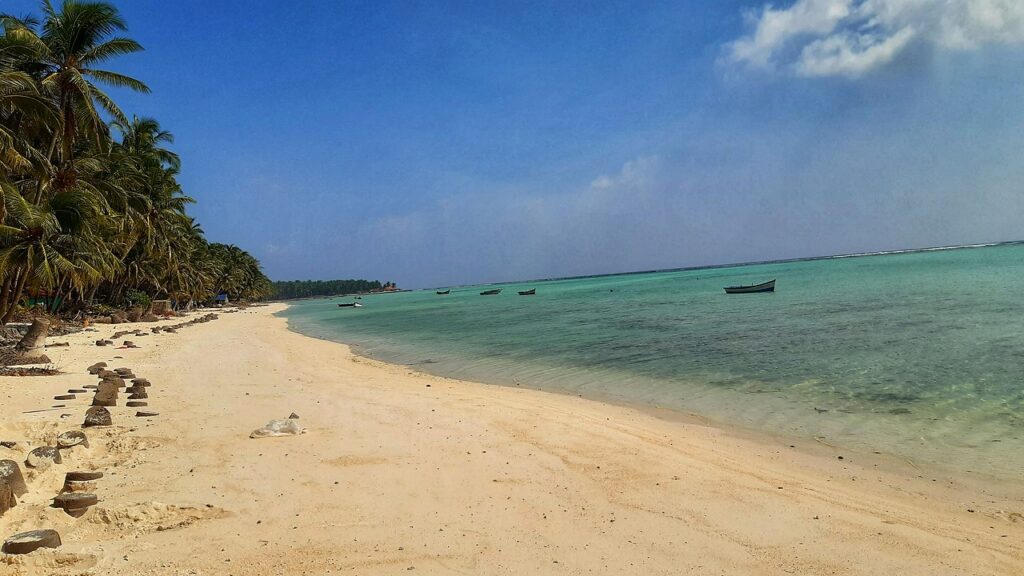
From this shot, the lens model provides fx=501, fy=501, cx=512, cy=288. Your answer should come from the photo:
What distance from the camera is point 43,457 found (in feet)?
17.0

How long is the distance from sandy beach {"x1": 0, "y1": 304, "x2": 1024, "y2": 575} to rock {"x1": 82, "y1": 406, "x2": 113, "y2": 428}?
17cm

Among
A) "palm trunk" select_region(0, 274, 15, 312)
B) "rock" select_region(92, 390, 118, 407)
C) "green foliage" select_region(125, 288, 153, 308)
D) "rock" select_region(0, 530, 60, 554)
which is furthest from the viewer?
"green foliage" select_region(125, 288, 153, 308)

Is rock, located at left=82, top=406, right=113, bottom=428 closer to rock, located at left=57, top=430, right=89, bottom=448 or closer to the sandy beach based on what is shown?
the sandy beach

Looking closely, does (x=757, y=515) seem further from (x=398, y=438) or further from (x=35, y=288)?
(x=35, y=288)

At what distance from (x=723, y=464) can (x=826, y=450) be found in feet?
6.37

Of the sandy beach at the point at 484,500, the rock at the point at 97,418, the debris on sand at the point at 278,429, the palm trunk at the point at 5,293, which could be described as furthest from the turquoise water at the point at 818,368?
the palm trunk at the point at 5,293

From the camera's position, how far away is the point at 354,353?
20.3 metres

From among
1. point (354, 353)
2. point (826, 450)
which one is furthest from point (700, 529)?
point (354, 353)

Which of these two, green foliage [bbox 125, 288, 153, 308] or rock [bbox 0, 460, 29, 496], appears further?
green foliage [bbox 125, 288, 153, 308]

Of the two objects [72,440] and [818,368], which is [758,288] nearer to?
[818,368]

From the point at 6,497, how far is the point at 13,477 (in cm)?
32

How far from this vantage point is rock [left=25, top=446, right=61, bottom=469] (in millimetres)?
5062

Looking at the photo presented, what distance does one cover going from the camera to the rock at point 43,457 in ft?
16.6

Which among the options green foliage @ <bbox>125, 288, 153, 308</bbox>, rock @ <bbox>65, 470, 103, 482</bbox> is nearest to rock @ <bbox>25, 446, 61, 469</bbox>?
rock @ <bbox>65, 470, 103, 482</bbox>
